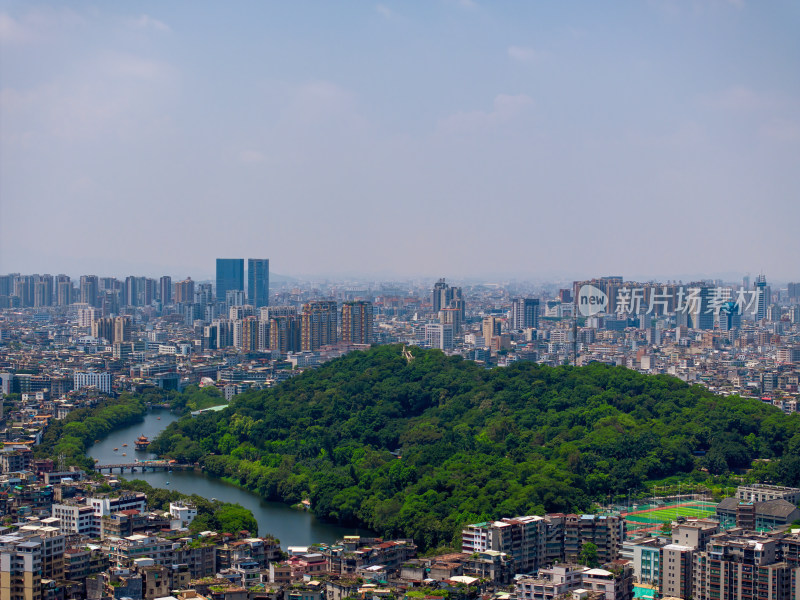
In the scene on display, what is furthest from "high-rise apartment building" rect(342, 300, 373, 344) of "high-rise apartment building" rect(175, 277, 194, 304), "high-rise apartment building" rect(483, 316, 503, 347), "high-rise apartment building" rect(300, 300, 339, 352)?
"high-rise apartment building" rect(175, 277, 194, 304)

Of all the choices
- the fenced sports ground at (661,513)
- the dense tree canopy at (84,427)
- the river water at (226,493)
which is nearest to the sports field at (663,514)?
the fenced sports ground at (661,513)

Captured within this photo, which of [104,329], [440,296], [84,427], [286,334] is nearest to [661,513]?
[84,427]

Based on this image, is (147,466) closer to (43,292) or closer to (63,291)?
(43,292)

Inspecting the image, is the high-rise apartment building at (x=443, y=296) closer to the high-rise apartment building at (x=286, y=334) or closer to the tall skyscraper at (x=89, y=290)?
the high-rise apartment building at (x=286, y=334)

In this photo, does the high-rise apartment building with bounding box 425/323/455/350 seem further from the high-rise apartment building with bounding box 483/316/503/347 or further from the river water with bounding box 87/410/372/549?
the river water with bounding box 87/410/372/549

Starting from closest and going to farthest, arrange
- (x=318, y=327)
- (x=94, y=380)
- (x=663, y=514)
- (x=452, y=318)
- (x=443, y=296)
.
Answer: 1. (x=663, y=514)
2. (x=94, y=380)
3. (x=318, y=327)
4. (x=452, y=318)
5. (x=443, y=296)

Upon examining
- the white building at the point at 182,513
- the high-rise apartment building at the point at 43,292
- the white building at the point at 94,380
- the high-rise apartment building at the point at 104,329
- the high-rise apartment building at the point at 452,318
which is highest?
the high-rise apartment building at the point at 43,292
